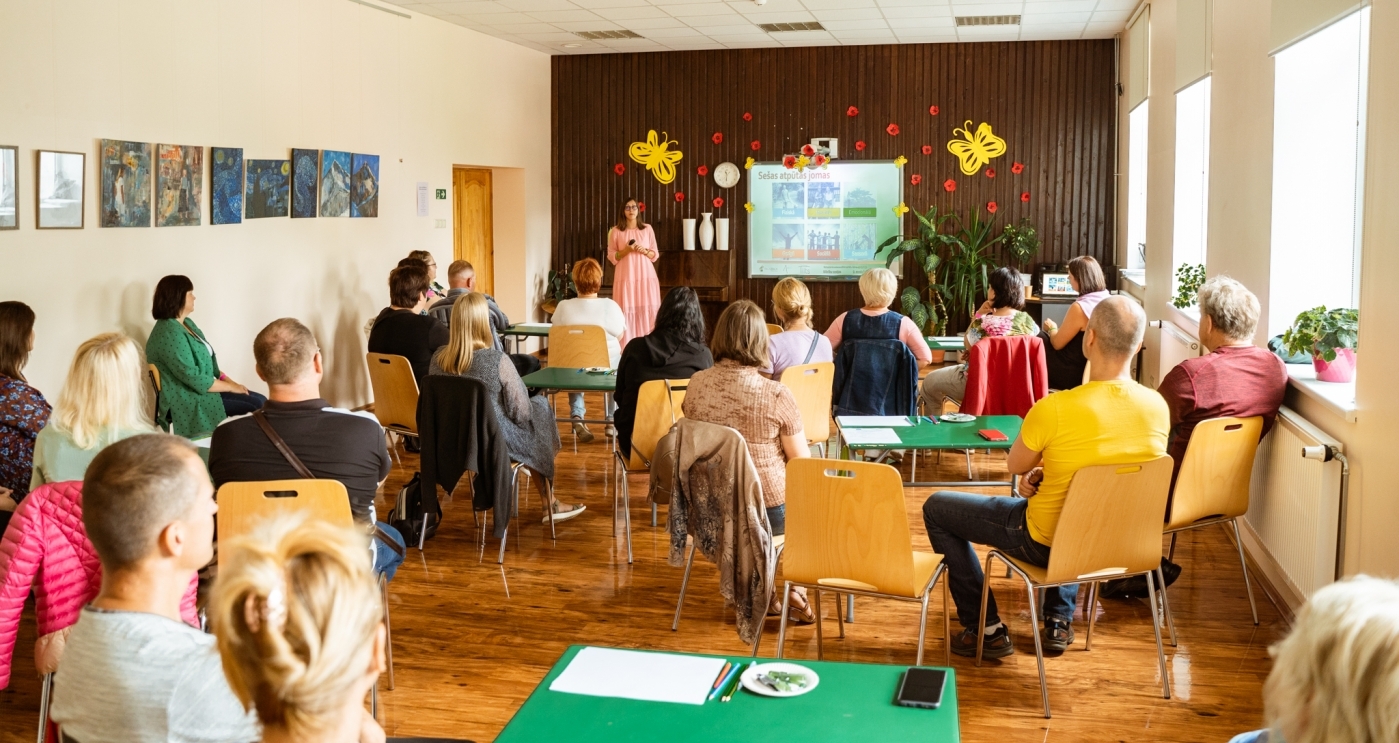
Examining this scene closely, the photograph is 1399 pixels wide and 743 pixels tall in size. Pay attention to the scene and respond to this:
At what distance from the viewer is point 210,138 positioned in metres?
7.72

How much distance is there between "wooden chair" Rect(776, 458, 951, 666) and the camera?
3738mm

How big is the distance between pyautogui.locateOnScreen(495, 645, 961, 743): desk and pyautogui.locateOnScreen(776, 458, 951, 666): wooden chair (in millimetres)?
1316

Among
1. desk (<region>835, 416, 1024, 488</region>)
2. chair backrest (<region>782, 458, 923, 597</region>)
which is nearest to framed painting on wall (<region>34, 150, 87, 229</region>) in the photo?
desk (<region>835, 416, 1024, 488</region>)

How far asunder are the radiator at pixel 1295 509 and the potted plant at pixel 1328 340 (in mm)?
227

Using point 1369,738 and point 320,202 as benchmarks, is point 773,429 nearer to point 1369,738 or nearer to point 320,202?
point 1369,738

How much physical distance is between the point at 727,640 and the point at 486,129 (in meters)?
8.16

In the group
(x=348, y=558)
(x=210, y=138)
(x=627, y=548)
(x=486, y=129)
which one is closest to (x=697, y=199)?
(x=486, y=129)

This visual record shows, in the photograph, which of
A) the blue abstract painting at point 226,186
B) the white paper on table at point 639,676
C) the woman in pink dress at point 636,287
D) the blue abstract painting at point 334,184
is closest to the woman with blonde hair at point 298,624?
the white paper on table at point 639,676

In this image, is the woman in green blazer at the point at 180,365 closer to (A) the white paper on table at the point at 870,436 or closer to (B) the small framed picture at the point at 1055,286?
(A) the white paper on table at the point at 870,436

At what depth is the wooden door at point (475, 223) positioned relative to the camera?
39.2 feet

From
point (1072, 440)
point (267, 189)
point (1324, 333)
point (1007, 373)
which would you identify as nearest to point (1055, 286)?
point (1007, 373)

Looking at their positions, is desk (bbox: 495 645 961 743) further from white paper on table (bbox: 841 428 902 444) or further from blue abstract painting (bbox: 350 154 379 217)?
blue abstract painting (bbox: 350 154 379 217)

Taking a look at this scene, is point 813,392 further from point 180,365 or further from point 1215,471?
point 180,365

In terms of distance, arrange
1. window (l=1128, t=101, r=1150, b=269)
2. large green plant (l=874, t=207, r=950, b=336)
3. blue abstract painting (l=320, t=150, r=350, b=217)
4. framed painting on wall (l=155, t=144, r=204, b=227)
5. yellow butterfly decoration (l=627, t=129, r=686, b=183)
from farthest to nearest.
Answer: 1. yellow butterfly decoration (l=627, t=129, r=686, b=183)
2. large green plant (l=874, t=207, r=950, b=336)
3. window (l=1128, t=101, r=1150, b=269)
4. blue abstract painting (l=320, t=150, r=350, b=217)
5. framed painting on wall (l=155, t=144, r=204, b=227)
